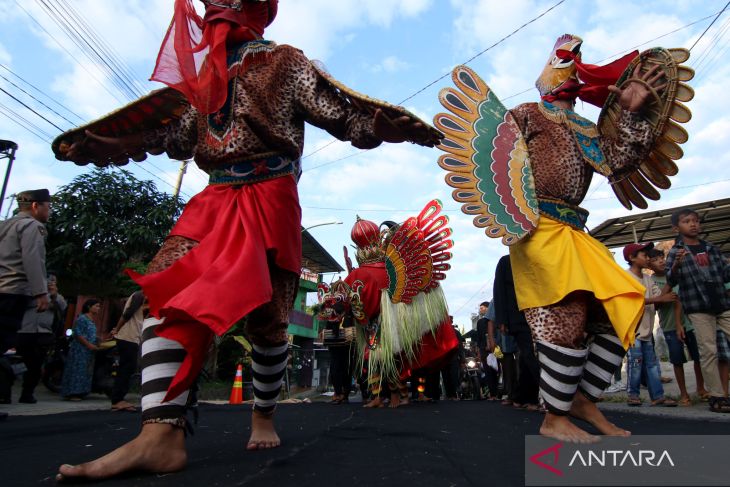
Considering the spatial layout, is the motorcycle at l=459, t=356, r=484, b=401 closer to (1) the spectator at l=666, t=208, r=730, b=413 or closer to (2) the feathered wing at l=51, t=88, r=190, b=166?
(1) the spectator at l=666, t=208, r=730, b=413

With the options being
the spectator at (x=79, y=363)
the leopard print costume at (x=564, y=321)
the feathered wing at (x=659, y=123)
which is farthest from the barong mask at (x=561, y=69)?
the spectator at (x=79, y=363)

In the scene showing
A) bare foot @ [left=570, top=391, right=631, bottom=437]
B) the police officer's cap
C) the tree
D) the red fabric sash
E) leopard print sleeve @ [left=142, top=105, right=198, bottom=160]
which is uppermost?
the tree

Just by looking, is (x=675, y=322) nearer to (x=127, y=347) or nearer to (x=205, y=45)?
(x=205, y=45)

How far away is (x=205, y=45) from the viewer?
2100mm

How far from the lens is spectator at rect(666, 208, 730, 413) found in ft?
13.2

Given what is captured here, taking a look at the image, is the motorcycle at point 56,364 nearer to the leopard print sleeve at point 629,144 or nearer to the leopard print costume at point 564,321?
the leopard print costume at point 564,321

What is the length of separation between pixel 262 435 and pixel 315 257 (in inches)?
1096

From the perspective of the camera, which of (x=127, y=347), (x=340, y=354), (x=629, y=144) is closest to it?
(x=629, y=144)

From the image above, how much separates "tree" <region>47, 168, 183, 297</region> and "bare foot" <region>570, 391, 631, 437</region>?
834cm

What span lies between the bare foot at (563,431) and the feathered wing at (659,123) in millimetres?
1303

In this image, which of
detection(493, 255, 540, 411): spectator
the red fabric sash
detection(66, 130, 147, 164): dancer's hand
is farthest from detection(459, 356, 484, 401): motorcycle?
detection(66, 130, 147, 164): dancer's hand

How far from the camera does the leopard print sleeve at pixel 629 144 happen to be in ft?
7.91

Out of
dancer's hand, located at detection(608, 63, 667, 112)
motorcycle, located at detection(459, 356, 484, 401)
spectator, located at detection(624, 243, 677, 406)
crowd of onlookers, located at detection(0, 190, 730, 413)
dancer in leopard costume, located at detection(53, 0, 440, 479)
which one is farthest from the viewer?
motorcycle, located at detection(459, 356, 484, 401)

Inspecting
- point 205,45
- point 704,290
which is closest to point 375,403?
point 704,290
